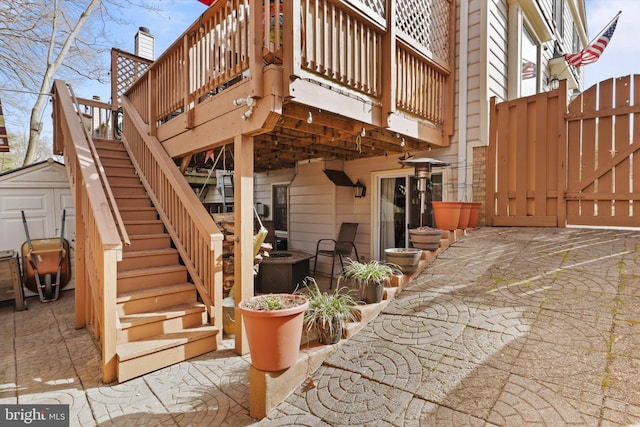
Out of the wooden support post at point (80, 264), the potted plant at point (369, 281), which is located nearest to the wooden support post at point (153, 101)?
the wooden support post at point (80, 264)

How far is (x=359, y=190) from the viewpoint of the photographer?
596 centimetres

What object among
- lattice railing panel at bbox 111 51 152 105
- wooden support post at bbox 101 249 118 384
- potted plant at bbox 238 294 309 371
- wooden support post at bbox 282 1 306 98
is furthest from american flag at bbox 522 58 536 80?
wooden support post at bbox 101 249 118 384

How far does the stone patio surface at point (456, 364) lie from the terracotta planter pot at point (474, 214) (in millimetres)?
785

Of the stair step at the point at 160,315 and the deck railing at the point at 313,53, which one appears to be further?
the stair step at the point at 160,315

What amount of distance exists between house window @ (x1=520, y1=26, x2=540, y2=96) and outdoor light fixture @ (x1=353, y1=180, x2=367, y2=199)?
10.2 ft

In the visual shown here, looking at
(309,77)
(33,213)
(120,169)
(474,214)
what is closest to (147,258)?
(120,169)

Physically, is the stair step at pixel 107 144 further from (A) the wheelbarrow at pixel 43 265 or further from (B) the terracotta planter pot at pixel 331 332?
(B) the terracotta planter pot at pixel 331 332

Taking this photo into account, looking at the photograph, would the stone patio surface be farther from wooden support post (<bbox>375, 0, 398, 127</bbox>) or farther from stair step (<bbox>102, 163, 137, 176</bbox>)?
stair step (<bbox>102, 163, 137, 176</bbox>)

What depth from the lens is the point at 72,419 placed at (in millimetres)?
2223

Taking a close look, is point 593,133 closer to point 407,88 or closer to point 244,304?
point 407,88

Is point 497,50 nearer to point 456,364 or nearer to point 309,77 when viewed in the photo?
point 309,77

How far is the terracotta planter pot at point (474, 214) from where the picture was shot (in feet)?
13.9

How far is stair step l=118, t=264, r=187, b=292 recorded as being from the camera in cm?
339

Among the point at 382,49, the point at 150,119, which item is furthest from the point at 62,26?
the point at 382,49
